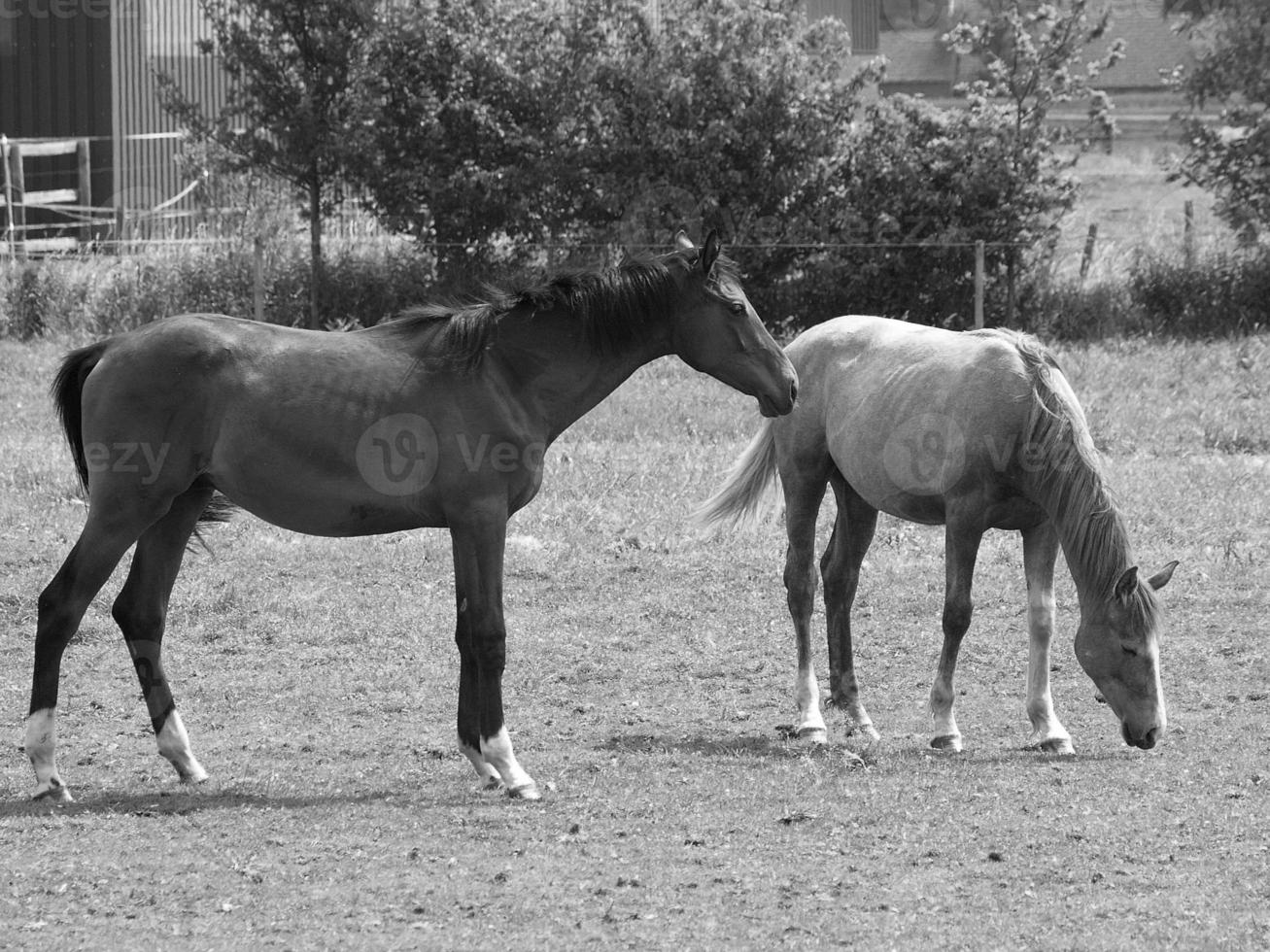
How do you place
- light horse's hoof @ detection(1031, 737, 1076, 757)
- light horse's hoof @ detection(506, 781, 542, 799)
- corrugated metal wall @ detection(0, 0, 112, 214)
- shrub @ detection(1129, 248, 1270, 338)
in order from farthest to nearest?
corrugated metal wall @ detection(0, 0, 112, 214), shrub @ detection(1129, 248, 1270, 338), light horse's hoof @ detection(1031, 737, 1076, 757), light horse's hoof @ detection(506, 781, 542, 799)

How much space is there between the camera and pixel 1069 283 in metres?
18.8

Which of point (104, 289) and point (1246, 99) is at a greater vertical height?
point (1246, 99)

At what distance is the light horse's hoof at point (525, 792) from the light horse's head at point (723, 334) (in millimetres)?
1787

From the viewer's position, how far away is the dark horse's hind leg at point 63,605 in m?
5.96

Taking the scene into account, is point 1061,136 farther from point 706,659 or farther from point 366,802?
point 366,802

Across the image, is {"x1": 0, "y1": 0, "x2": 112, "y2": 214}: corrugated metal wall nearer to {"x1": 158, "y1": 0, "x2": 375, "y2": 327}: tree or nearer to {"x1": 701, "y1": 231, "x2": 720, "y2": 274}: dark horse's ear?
{"x1": 158, "y1": 0, "x2": 375, "y2": 327}: tree

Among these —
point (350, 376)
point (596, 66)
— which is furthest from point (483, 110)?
point (350, 376)

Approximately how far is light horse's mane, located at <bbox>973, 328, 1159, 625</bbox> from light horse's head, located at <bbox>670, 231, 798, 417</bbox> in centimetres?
118

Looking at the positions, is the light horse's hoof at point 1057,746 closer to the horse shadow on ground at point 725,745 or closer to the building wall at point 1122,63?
the horse shadow on ground at point 725,745

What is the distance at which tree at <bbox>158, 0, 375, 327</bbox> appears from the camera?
693 inches

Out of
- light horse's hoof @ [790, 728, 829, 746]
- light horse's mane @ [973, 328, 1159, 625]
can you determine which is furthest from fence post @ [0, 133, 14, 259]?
light horse's mane @ [973, 328, 1159, 625]

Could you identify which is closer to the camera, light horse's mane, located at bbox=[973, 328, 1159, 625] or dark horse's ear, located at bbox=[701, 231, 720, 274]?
dark horse's ear, located at bbox=[701, 231, 720, 274]

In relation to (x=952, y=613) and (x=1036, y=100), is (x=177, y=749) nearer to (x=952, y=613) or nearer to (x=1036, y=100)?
(x=952, y=613)

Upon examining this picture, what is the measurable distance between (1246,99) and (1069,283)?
3356 millimetres
